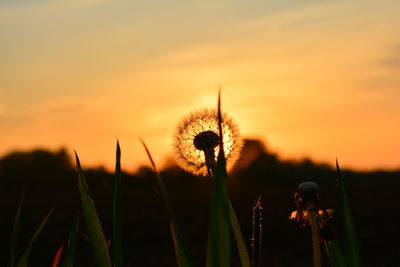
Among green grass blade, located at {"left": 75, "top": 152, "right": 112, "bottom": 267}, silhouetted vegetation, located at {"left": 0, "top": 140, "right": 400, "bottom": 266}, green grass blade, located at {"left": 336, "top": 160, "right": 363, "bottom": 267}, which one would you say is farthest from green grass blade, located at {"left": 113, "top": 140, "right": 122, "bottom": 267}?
silhouetted vegetation, located at {"left": 0, "top": 140, "right": 400, "bottom": 266}

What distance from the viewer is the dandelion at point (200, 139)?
9.89 ft

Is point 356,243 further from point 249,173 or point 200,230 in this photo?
point 249,173

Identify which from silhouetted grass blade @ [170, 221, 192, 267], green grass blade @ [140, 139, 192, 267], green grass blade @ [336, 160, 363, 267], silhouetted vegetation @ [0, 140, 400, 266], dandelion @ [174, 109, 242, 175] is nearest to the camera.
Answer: green grass blade @ [140, 139, 192, 267]

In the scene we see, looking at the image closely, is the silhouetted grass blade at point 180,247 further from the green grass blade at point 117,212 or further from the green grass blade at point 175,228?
the green grass blade at point 117,212

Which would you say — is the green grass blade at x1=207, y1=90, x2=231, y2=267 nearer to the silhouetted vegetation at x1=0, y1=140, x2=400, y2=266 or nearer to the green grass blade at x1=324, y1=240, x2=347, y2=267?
the green grass blade at x1=324, y1=240, x2=347, y2=267

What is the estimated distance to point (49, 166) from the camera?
2592 cm

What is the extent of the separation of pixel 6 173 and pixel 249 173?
335 inches

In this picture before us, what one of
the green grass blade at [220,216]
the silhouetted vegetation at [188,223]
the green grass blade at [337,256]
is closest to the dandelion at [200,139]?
the green grass blade at [337,256]

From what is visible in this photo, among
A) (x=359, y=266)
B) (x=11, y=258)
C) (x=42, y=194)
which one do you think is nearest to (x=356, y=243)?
(x=359, y=266)

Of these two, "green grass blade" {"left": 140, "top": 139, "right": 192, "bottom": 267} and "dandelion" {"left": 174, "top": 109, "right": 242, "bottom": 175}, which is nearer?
"green grass blade" {"left": 140, "top": 139, "right": 192, "bottom": 267}

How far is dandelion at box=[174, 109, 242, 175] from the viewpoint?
9.89 ft

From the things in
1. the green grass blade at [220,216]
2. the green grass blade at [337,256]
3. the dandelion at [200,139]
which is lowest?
the green grass blade at [337,256]

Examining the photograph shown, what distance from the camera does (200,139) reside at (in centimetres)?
306

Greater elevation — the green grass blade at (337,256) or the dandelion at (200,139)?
the dandelion at (200,139)
